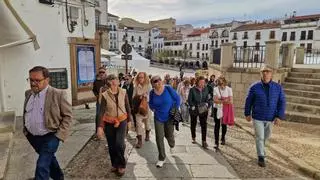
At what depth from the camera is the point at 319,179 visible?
4.88 metres

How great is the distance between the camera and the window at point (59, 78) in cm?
988

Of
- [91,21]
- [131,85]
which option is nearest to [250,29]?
[91,21]

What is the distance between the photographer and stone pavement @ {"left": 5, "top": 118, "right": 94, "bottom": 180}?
474 centimetres

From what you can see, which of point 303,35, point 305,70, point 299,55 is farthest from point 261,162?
point 303,35

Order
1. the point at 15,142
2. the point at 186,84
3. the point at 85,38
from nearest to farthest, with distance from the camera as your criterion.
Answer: the point at 15,142 → the point at 186,84 → the point at 85,38

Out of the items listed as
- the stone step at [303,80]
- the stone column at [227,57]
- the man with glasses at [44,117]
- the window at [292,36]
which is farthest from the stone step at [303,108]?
the window at [292,36]

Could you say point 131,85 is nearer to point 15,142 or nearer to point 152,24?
point 15,142

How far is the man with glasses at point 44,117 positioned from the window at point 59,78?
6.50 metres

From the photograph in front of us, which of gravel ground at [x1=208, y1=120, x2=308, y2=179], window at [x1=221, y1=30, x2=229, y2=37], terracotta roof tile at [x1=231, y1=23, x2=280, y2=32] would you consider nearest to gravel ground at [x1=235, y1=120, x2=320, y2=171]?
gravel ground at [x1=208, y1=120, x2=308, y2=179]

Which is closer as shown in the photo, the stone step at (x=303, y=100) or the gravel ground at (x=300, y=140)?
the gravel ground at (x=300, y=140)

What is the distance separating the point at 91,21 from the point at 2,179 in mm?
8659

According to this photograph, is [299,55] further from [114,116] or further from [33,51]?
[114,116]

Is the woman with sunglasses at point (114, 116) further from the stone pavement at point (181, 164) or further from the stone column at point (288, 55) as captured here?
the stone column at point (288, 55)

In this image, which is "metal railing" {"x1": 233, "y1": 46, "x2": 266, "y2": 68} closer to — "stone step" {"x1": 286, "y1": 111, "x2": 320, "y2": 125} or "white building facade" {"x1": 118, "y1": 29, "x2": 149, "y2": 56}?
"stone step" {"x1": 286, "y1": 111, "x2": 320, "y2": 125}
